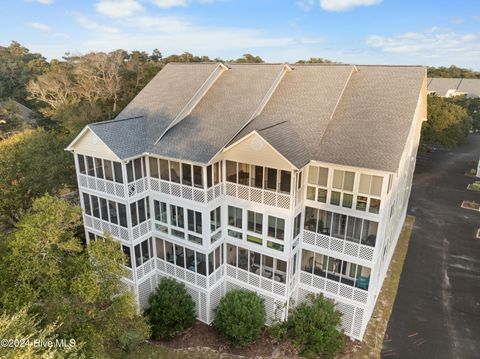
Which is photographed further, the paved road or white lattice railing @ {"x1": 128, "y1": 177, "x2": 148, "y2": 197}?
the paved road

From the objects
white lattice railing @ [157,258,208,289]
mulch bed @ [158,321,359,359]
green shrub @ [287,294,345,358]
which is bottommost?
mulch bed @ [158,321,359,359]

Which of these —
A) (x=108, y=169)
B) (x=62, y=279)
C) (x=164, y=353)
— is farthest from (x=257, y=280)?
(x=108, y=169)

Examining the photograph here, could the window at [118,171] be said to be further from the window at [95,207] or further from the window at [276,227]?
the window at [276,227]

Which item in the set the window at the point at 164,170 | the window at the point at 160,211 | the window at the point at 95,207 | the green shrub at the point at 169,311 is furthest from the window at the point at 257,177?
the window at the point at 95,207

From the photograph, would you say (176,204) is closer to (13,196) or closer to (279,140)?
(279,140)

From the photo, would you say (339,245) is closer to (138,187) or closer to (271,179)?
(271,179)

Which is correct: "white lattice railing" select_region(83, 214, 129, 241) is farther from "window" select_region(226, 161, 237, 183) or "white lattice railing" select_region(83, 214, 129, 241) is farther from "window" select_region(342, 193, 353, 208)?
"window" select_region(342, 193, 353, 208)

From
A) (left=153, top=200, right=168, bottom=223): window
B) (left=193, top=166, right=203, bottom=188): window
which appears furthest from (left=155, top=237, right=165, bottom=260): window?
(left=193, top=166, right=203, bottom=188): window
